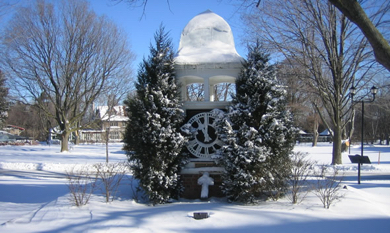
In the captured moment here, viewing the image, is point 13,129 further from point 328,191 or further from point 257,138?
→ point 328,191

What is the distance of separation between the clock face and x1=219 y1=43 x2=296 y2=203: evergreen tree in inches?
28.5

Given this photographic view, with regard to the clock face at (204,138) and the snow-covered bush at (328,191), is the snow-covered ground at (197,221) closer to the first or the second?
the snow-covered bush at (328,191)

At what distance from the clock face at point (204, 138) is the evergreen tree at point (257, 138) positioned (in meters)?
0.72

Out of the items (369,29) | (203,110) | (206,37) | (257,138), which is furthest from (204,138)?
(369,29)

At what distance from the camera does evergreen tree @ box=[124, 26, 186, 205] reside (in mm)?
6629

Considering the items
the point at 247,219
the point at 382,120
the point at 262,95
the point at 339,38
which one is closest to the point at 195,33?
the point at 262,95

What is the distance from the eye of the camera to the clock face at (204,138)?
745 cm

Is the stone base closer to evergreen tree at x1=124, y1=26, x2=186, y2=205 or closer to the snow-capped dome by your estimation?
evergreen tree at x1=124, y1=26, x2=186, y2=205

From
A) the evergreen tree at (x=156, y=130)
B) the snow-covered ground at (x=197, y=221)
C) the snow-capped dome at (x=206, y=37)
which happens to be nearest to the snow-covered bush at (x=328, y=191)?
the snow-covered ground at (x=197, y=221)

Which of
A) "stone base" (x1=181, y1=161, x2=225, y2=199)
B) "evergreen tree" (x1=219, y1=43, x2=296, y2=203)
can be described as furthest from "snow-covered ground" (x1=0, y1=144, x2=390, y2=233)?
"stone base" (x1=181, y1=161, x2=225, y2=199)

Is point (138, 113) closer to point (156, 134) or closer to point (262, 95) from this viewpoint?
point (156, 134)

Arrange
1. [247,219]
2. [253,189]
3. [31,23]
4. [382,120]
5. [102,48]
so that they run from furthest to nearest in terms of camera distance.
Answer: [382,120] < [102,48] < [31,23] < [253,189] < [247,219]

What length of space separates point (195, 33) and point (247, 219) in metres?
5.69

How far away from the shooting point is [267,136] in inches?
251
